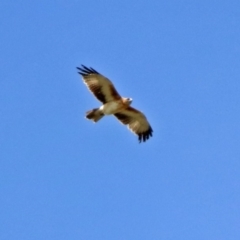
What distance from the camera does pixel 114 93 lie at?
27406 mm

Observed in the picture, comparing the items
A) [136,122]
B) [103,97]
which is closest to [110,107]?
[103,97]

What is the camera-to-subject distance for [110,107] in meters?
27.4

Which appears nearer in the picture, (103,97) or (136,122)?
(103,97)

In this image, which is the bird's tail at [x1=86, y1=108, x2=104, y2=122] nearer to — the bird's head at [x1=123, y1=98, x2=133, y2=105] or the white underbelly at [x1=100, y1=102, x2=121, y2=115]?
the white underbelly at [x1=100, y1=102, x2=121, y2=115]

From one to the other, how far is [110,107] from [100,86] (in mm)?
751

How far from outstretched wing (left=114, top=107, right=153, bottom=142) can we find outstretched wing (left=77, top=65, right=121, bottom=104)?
0.91 meters

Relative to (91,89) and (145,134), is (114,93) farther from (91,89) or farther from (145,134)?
(145,134)

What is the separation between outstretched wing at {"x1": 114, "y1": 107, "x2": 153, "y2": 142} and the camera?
28.5 meters

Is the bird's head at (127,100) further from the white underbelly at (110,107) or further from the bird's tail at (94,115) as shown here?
the bird's tail at (94,115)

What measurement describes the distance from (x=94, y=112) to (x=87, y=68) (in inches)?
62.6

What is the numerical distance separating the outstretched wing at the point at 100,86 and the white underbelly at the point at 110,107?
0.15 meters

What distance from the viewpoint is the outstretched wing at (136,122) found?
93.5 ft

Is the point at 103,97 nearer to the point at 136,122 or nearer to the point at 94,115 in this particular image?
the point at 94,115

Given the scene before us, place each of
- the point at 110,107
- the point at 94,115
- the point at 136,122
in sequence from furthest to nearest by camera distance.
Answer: the point at 136,122
the point at 110,107
the point at 94,115
